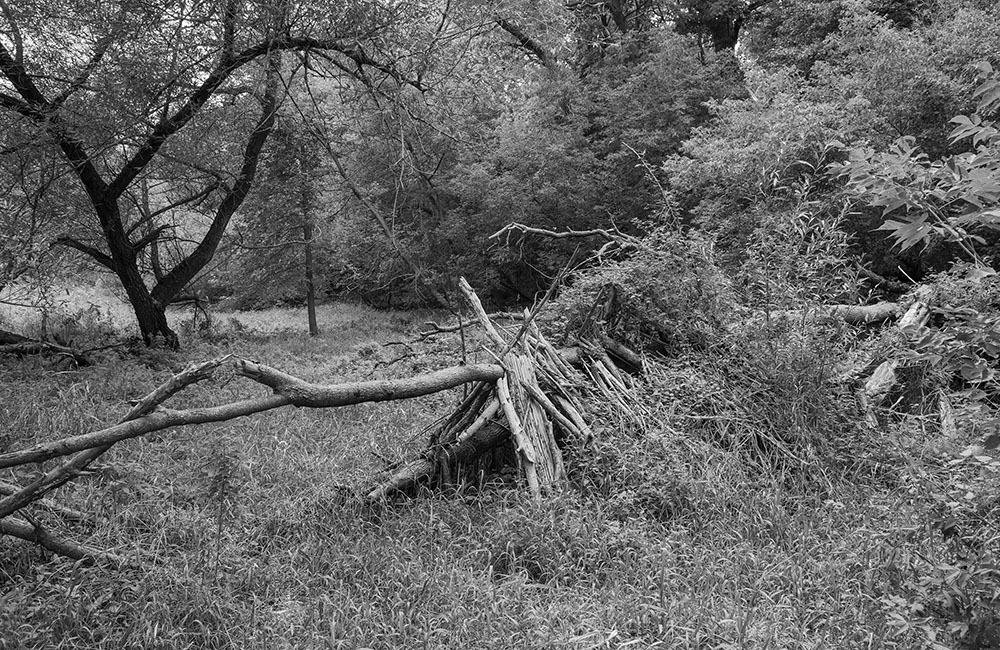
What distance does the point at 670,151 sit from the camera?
519 inches

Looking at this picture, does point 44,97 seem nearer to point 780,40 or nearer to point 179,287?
point 179,287

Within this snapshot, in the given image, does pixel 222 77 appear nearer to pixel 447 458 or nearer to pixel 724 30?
pixel 447 458

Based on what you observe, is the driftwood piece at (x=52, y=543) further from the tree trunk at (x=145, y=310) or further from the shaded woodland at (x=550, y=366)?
the tree trunk at (x=145, y=310)

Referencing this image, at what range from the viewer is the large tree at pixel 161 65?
6629 mm

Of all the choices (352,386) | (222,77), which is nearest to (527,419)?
(352,386)

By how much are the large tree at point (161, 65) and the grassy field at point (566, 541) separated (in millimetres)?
3531

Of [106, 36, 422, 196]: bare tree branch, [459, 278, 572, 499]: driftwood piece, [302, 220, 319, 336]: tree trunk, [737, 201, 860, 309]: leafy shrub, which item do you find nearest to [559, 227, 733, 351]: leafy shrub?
[737, 201, 860, 309]: leafy shrub

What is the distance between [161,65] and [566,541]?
629 cm

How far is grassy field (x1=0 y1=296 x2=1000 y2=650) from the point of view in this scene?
2729 mm

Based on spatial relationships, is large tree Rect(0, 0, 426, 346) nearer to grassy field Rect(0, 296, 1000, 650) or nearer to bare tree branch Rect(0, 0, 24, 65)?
bare tree branch Rect(0, 0, 24, 65)

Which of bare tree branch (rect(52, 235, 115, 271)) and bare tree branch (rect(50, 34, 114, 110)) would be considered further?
bare tree branch (rect(52, 235, 115, 271))

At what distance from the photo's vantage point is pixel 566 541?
3.50m

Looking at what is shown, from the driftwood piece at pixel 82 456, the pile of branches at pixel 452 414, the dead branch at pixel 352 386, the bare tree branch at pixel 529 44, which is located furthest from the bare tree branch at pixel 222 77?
the driftwood piece at pixel 82 456

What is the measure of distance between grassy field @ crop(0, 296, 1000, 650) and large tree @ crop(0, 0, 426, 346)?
139 inches
